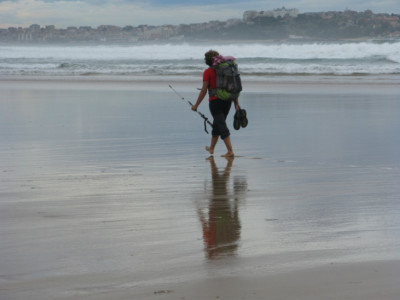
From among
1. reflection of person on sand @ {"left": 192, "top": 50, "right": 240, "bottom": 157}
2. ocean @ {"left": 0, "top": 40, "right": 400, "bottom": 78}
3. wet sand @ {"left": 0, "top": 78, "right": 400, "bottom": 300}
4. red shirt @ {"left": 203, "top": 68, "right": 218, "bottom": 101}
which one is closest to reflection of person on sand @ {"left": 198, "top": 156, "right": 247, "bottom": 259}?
wet sand @ {"left": 0, "top": 78, "right": 400, "bottom": 300}

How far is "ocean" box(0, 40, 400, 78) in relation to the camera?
111ft

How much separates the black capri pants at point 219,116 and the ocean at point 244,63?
22.1 m

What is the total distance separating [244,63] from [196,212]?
1420 inches

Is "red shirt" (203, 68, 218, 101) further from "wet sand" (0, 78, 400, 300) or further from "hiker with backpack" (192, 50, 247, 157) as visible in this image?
"wet sand" (0, 78, 400, 300)

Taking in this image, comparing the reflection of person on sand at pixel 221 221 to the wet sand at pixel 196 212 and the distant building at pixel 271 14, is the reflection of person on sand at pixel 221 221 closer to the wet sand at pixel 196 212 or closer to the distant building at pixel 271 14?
the wet sand at pixel 196 212

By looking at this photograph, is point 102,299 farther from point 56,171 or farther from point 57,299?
point 56,171

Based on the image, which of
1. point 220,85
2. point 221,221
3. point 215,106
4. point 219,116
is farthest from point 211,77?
point 221,221

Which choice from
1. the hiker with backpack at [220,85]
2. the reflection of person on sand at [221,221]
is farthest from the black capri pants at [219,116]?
the reflection of person on sand at [221,221]

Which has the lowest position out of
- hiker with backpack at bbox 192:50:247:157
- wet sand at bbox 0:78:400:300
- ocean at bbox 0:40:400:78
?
ocean at bbox 0:40:400:78

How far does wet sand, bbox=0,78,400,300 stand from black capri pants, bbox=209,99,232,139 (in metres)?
0.32

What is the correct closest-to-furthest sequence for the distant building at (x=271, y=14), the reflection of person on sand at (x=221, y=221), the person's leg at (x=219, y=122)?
the reflection of person on sand at (x=221, y=221)
the person's leg at (x=219, y=122)
the distant building at (x=271, y=14)

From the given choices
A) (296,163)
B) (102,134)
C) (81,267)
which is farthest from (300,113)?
(81,267)

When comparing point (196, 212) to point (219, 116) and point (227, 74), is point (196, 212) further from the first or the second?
point (219, 116)

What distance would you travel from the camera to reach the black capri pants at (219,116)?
8.81m
